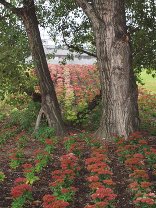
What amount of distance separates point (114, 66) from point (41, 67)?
126 inches

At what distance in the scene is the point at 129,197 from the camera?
25.1ft

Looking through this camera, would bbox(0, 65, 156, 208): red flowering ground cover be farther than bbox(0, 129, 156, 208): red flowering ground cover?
Yes

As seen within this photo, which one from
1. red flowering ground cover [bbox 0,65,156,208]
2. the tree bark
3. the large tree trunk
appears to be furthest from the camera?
the large tree trunk

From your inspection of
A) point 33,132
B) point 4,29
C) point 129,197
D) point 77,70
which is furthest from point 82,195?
point 77,70

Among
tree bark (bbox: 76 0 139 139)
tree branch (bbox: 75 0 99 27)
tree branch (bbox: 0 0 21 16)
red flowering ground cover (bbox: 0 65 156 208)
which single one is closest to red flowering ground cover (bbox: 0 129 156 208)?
red flowering ground cover (bbox: 0 65 156 208)

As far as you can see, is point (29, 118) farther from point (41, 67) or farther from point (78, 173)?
point (78, 173)

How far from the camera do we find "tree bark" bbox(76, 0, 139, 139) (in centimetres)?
1184

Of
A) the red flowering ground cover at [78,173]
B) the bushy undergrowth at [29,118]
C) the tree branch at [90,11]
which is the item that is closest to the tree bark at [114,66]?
the tree branch at [90,11]

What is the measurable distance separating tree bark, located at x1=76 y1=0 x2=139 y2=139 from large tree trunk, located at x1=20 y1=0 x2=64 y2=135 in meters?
2.39

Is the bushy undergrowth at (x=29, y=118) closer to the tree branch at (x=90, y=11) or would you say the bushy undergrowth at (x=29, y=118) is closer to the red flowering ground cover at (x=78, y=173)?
the red flowering ground cover at (x=78, y=173)

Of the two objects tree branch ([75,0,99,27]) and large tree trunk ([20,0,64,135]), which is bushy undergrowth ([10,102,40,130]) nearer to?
large tree trunk ([20,0,64,135])

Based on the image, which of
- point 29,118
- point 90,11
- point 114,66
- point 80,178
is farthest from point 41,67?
point 80,178

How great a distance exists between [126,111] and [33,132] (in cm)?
386

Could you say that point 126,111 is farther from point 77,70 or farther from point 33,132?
point 77,70
